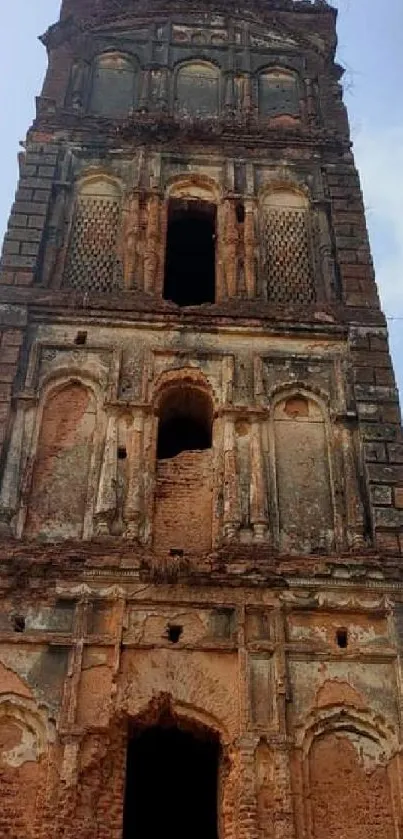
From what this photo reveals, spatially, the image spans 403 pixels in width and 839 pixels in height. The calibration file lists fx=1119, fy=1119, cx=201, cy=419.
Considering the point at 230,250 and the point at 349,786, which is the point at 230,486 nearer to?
the point at 349,786

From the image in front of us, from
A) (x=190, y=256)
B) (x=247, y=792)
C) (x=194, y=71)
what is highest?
(x=194, y=71)

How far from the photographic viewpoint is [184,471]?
10.4 meters

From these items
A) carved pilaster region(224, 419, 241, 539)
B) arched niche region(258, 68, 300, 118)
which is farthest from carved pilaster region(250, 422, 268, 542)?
arched niche region(258, 68, 300, 118)

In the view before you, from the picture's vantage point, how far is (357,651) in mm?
8984

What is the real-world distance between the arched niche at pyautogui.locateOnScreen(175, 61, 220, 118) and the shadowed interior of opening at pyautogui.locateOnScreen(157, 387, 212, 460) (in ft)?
17.5

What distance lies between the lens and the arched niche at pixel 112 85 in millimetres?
15000

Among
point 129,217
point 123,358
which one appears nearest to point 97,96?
point 129,217

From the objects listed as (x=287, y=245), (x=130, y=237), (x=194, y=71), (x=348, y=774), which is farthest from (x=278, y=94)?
(x=348, y=774)

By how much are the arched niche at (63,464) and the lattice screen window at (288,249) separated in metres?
2.74

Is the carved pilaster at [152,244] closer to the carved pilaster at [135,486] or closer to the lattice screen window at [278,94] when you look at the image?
the carved pilaster at [135,486]

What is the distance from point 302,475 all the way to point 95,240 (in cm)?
421

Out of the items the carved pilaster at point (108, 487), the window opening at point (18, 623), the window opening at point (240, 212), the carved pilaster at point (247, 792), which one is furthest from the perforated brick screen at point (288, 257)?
the carved pilaster at point (247, 792)

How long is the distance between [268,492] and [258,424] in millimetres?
826

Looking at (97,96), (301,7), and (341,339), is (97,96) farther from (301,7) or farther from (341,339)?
(341,339)
